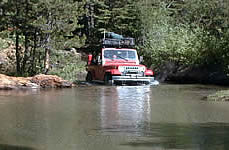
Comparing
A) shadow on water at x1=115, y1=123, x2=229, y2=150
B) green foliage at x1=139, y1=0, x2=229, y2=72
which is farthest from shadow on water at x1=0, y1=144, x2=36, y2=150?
green foliage at x1=139, y1=0, x2=229, y2=72

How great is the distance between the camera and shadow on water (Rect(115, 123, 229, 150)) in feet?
24.0

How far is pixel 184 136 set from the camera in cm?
811

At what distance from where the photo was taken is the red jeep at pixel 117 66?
21.9 metres

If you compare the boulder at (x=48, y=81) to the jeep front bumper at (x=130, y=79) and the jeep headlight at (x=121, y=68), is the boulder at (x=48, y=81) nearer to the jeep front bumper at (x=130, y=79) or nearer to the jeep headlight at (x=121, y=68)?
the jeep front bumper at (x=130, y=79)

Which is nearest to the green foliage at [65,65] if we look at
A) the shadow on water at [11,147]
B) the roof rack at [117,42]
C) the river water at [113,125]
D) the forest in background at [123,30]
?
the forest in background at [123,30]

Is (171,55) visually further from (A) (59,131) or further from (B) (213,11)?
(A) (59,131)

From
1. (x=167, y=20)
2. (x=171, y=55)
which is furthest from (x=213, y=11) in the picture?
(x=171, y=55)

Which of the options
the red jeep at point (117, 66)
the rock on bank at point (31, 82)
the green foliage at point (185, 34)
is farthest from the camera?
the green foliage at point (185, 34)

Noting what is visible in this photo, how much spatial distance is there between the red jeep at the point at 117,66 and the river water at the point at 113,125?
Result: 301 inches

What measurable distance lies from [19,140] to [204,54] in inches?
792

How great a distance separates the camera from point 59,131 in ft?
27.9

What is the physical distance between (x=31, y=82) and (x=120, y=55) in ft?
18.4

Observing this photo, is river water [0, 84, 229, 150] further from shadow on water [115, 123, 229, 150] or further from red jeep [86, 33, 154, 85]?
red jeep [86, 33, 154, 85]

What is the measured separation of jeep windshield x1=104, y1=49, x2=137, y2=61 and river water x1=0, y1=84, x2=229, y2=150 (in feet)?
31.0
